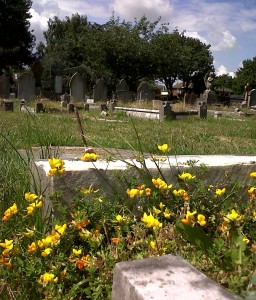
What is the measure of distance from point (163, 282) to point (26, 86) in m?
23.7

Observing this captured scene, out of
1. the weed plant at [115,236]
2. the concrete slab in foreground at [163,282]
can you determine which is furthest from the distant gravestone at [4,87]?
the concrete slab in foreground at [163,282]

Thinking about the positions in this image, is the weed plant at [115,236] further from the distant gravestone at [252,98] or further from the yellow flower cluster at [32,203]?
the distant gravestone at [252,98]

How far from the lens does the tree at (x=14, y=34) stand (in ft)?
127

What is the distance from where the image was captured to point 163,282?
3.88 feet

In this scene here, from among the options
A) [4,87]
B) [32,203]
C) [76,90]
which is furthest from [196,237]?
[4,87]

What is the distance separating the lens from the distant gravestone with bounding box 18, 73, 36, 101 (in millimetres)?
23531

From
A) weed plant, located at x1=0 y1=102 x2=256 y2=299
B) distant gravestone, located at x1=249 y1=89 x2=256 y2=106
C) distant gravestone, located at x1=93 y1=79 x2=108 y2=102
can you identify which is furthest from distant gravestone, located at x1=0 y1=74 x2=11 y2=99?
weed plant, located at x1=0 y1=102 x2=256 y2=299

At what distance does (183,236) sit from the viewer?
1.77m

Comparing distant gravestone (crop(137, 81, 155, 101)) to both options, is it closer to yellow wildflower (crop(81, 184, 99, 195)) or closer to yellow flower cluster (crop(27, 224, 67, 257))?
yellow wildflower (crop(81, 184, 99, 195))

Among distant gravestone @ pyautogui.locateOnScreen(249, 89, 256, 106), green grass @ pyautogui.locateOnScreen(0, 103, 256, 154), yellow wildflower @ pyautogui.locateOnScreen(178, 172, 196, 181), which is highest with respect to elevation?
distant gravestone @ pyautogui.locateOnScreen(249, 89, 256, 106)

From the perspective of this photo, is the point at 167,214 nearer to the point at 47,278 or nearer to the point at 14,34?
the point at 47,278

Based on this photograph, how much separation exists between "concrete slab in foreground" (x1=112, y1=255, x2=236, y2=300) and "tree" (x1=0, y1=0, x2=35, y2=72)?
3937cm

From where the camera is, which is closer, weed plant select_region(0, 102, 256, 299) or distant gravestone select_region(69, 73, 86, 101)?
weed plant select_region(0, 102, 256, 299)

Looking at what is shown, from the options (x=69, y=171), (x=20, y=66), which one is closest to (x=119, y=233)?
(x=69, y=171)
